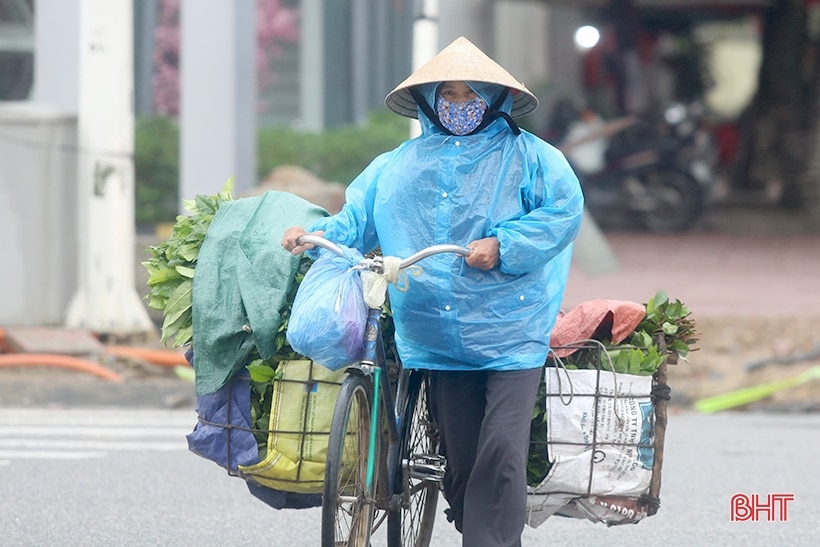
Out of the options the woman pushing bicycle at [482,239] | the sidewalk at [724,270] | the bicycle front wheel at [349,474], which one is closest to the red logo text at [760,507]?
the woman pushing bicycle at [482,239]

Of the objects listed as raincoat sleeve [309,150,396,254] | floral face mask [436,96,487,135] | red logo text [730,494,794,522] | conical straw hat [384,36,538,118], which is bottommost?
red logo text [730,494,794,522]

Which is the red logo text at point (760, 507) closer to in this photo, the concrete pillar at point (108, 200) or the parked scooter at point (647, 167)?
the concrete pillar at point (108, 200)

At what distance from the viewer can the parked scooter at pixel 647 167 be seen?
59.5 feet

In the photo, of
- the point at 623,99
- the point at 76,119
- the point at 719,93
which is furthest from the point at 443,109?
the point at 719,93

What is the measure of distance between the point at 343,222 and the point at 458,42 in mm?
636

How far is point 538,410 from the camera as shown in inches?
186

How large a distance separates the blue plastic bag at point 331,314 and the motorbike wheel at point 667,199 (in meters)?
14.2

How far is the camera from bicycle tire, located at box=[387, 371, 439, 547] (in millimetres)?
4703

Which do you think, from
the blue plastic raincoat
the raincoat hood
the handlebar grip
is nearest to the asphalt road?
the blue plastic raincoat

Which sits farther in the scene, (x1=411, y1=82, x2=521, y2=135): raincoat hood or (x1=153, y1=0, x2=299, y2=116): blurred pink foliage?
(x1=153, y1=0, x2=299, y2=116): blurred pink foliage

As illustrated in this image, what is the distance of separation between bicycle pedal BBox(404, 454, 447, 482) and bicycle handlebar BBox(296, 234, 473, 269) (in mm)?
747

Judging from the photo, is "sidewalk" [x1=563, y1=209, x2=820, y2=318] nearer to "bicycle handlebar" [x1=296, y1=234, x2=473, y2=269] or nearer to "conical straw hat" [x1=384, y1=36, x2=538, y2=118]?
"conical straw hat" [x1=384, y1=36, x2=538, y2=118]

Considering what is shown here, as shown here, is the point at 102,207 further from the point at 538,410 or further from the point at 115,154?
the point at 538,410

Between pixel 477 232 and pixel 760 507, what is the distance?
2560 mm
